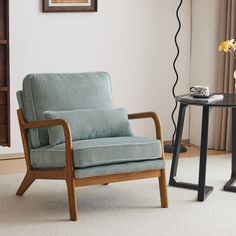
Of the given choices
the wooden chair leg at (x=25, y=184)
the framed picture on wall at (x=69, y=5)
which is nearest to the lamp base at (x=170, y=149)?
the framed picture on wall at (x=69, y=5)

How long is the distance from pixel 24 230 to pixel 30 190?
0.88 m

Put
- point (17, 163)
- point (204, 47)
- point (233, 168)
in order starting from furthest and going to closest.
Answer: point (204, 47)
point (17, 163)
point (233, 168)

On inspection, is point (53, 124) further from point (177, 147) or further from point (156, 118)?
point (177, 147)

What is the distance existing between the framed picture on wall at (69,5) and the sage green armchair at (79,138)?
119cm

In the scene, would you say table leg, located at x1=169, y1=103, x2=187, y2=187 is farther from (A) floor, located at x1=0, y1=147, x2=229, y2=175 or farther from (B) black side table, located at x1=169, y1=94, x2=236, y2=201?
(A) floor, located at x1=0, y1=147, x2=229, y2=175

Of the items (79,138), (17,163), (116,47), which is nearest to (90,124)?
(79,138)

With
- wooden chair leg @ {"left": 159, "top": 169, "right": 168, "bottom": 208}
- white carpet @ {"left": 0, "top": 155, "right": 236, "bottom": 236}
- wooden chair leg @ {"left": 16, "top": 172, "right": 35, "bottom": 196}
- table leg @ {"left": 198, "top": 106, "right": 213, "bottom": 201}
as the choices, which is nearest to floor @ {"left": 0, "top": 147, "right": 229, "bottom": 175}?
white carpet @ {"left": 0, "top": 155, "right": 236, "bottom": 236}

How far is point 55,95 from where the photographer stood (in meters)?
4.25

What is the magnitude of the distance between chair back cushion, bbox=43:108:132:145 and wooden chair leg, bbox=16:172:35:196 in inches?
11.9

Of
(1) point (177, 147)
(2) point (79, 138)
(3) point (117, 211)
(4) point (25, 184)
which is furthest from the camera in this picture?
(1) point (177, 147)

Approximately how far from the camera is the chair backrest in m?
4.20

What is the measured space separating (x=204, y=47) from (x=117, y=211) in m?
2.57

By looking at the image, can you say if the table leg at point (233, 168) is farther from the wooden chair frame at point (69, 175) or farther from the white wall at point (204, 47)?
the white wall at point (204, 47)

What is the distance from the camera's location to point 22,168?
517 centimetres
